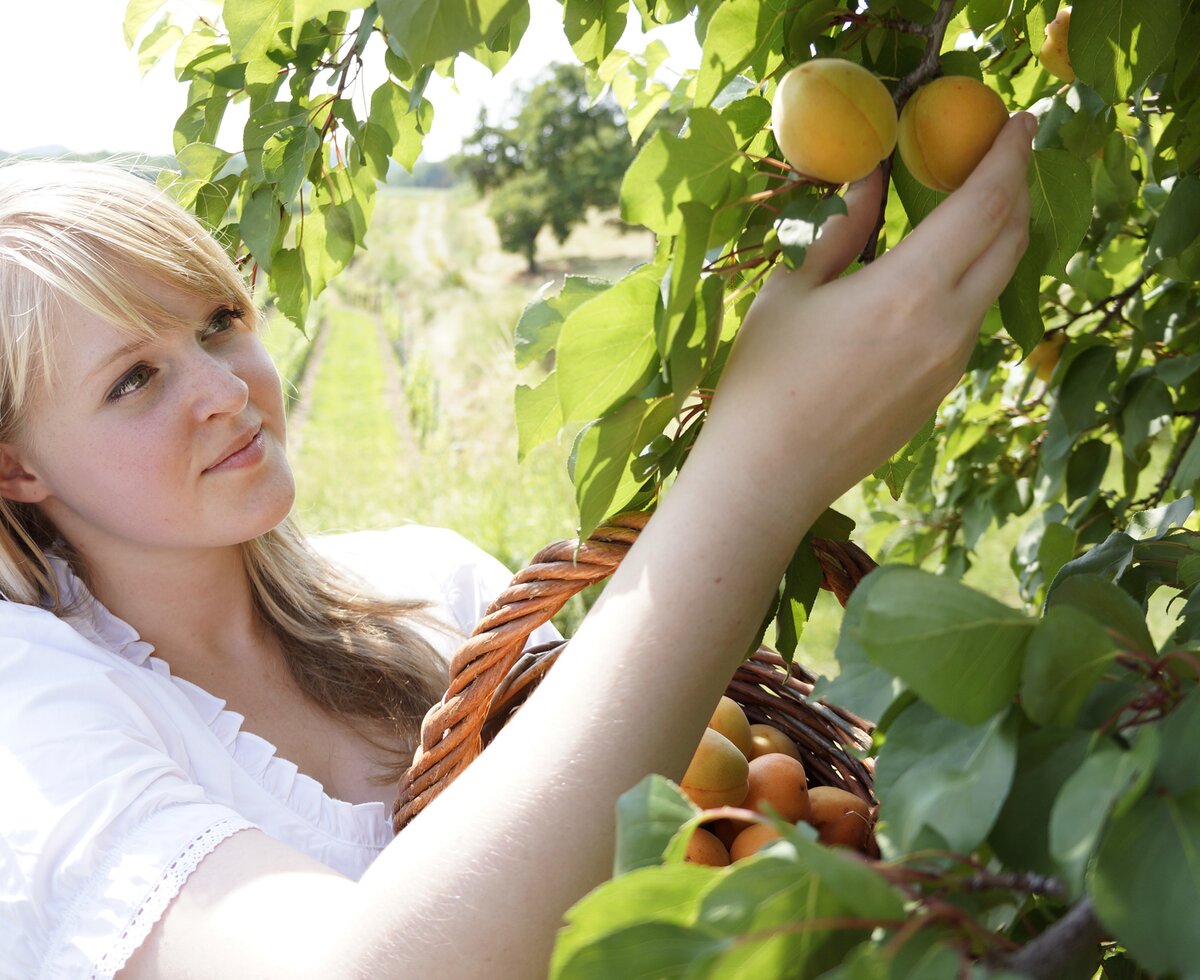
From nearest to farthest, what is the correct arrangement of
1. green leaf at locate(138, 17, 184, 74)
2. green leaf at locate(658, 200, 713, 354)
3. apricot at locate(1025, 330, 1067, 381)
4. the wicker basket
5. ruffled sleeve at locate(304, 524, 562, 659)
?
green leaf at locate(658, 200, 713, 354)
the wicker basket
green leaf at locate(138, 17, 184, 74)
apricot at locate(1025, 330, 1067, 381)
ruffled sleeve at locate(304, 524, 562, 659)

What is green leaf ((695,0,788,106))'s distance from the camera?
0.57m

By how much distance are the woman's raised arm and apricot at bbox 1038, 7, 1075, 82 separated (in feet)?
0.94

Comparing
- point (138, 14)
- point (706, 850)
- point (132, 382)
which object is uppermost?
point (138, 14)

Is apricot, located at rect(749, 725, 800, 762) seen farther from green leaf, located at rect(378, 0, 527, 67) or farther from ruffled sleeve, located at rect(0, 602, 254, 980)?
green leaf, located at rect(378, 0, 527, 67)

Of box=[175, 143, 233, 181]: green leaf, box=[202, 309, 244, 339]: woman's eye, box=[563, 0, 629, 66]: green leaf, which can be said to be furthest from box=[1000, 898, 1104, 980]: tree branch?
box=[202, 309, 244, 339]: woman's eye

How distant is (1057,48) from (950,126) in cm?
31

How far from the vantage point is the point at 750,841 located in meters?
0.91

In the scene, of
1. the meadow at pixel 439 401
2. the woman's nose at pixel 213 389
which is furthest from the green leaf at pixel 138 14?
the meadow at pixel 439 401

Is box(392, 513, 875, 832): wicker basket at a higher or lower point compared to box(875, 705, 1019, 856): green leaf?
lower

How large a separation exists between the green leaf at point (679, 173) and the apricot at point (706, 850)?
1.75 ft

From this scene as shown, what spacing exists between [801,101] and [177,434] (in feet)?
2.47

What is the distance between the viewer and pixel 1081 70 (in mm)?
662

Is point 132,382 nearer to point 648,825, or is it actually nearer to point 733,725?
point 733,725

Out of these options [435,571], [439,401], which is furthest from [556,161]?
[435,571]
